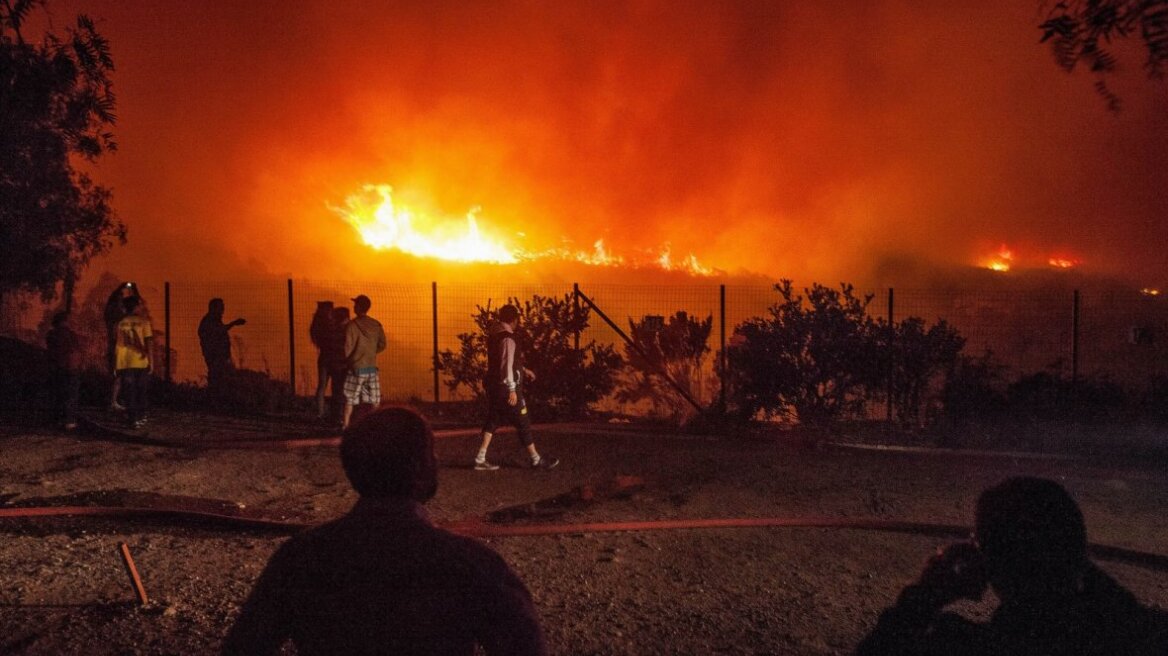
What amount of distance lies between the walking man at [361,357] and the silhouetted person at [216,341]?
4.56 m

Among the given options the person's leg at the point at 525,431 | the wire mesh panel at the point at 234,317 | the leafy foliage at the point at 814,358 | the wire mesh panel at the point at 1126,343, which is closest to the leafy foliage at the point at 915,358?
the leafy foliage at the point at 814,358

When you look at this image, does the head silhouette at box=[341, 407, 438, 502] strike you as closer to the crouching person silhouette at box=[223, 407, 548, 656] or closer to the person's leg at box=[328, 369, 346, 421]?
the crouching person silhouette at box=[223, 407, 548, 656]

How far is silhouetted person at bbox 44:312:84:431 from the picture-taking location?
1238 cm

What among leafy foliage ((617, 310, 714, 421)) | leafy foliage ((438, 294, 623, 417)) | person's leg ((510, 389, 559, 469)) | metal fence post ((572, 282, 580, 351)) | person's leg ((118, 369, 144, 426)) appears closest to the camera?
person's leg ((510, 389, 559, 469))

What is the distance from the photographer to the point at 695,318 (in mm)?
15062

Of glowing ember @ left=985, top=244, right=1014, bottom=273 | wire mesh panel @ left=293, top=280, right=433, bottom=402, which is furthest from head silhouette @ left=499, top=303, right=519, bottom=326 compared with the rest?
glowing ember @ left=985, top=244, right=1014, bottom=273

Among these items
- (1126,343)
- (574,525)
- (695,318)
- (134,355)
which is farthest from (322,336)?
(1126,343)

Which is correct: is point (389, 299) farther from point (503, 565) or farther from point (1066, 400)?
point (503, 565)

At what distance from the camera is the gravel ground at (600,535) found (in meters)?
5.31

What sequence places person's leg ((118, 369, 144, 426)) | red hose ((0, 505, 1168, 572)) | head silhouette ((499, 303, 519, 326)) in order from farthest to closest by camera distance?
1. person's leg ((118, 369, 144, 426))
2. head silhouette ((499, 303, 519, 326))
3. red hose ((0, 505, 1168, 572))

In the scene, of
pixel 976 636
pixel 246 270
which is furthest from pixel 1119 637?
pixel 246 270

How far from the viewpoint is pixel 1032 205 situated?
26.1 metres

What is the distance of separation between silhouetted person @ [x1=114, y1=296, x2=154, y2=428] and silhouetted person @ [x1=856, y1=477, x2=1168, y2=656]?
12134 millimetres

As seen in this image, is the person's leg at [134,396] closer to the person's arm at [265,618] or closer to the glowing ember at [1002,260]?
the person's arm at [265,618]
